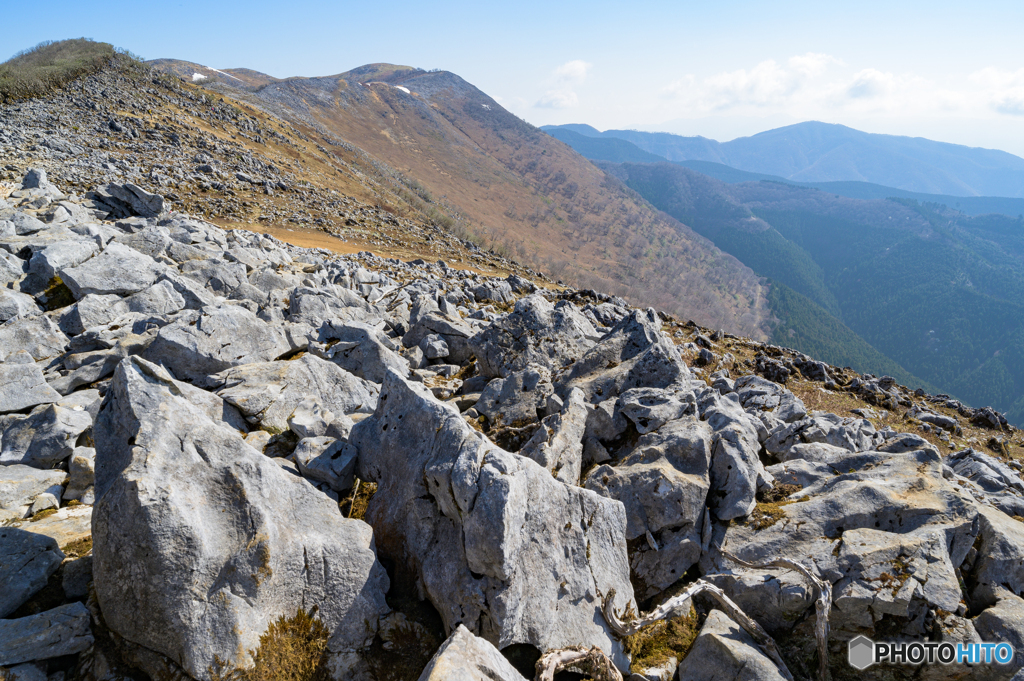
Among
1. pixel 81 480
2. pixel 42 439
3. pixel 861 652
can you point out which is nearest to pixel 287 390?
pixel 81 480

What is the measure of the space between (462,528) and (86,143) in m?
80.1

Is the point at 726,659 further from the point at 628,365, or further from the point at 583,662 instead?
the point at 628,365

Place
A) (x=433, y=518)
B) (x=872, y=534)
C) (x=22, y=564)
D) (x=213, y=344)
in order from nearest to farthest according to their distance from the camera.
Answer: (x=22, y=564) < (x=433, y=518) < (x=872, y=534) < (x=213, y=344)

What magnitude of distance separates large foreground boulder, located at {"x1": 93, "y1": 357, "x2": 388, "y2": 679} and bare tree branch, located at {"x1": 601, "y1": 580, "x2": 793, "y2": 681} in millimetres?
4123

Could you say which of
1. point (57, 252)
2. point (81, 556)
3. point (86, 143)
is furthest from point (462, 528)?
point (86, 143)

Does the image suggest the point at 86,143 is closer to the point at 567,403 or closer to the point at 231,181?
the point at 231,181

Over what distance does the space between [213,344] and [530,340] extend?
10.6 metres

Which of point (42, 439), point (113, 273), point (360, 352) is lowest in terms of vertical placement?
point (42, 439)

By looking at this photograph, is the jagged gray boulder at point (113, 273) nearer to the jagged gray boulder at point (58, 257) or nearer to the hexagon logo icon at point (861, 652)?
the jagged gray boulder at point (58, 257)

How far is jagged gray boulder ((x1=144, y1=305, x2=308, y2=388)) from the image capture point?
1337 cm

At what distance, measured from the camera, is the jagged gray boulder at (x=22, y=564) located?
661cm

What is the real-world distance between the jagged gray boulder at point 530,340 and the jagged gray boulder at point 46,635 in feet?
41.4

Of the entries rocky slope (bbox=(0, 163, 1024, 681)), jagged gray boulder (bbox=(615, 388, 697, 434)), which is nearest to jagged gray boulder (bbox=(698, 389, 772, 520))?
rocky slope (bbox=(0, 163, 1024, 681))

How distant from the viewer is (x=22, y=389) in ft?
40.2
